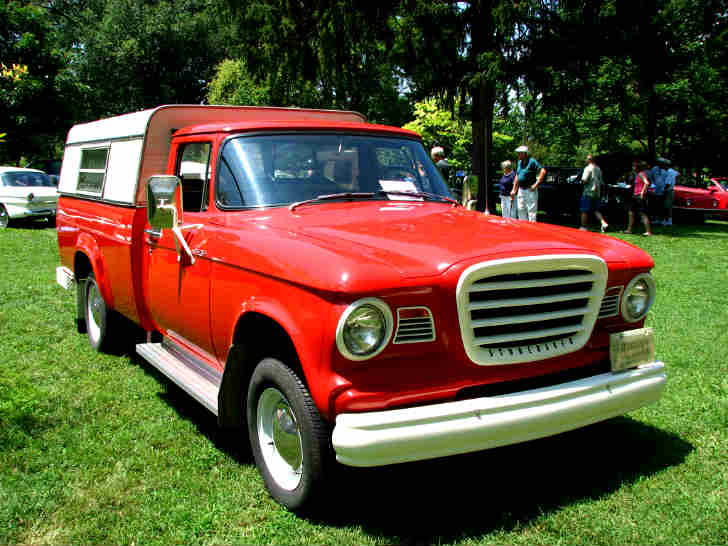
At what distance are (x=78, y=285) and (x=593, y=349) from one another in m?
5.37

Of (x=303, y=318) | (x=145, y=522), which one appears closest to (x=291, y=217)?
(x=303, y=318)

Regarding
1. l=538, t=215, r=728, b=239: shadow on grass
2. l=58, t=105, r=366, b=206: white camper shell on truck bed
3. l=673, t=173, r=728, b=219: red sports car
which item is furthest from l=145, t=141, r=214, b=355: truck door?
l=673, t=173, r=728, b=219: red sports car

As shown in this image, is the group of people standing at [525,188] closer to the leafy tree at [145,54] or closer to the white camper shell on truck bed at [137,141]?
the white camper shell on truck bed at [137,141]

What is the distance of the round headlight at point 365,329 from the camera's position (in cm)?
289

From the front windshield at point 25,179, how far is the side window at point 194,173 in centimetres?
1604

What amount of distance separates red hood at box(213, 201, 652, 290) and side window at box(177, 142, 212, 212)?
1.89ft

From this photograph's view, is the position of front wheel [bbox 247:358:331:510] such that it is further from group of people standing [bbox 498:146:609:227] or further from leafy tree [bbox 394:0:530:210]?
leafy tree [bbox 394:0:530:210]

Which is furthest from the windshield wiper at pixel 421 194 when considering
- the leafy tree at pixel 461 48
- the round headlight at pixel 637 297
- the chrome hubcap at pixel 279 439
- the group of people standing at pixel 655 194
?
the group of people standing at pixel 655 194

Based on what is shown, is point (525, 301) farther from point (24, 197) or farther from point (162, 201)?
point (24, 197)

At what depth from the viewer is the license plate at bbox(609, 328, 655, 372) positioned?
3.56 m

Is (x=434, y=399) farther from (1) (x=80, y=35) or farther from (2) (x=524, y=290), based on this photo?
(1) (x=80, y=35)

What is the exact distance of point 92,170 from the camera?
650cm

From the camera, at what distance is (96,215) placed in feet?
19.9

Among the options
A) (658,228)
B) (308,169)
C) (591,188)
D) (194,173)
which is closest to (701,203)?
(658,228)
